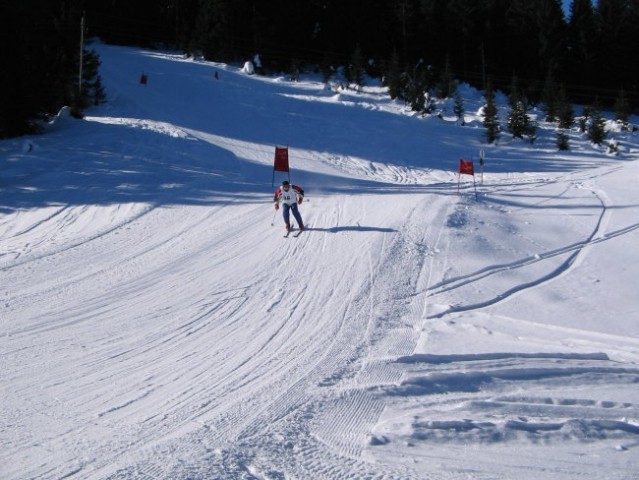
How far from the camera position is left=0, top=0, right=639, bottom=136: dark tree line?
159 ft

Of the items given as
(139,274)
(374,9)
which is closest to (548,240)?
(139,274)

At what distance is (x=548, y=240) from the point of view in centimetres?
Result: 1273

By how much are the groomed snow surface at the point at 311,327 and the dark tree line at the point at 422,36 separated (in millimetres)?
30584

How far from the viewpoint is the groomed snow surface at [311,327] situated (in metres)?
5.37

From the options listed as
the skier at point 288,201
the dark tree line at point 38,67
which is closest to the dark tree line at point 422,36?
the dark tree line at point 38,67

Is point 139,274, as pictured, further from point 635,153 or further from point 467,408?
point 635,153

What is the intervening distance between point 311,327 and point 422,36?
4882 cm

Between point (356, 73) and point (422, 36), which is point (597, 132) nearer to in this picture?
point (356, 73)

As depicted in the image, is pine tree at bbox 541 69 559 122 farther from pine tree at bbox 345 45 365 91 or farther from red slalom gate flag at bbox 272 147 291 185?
red slalom gate flag at bbox 272 147 291 185

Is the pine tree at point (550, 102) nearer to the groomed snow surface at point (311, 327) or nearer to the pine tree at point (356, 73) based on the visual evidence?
the pine tree at point (356, 73)

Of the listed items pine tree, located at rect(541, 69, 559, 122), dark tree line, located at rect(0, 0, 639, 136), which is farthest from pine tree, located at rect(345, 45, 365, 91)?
pine tree, located at rect(541, 69, 559, 122)

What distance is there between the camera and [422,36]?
51.8 m

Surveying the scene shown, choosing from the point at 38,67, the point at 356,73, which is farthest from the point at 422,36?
the point at 38,67

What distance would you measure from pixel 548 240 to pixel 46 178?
16619 millimetres
